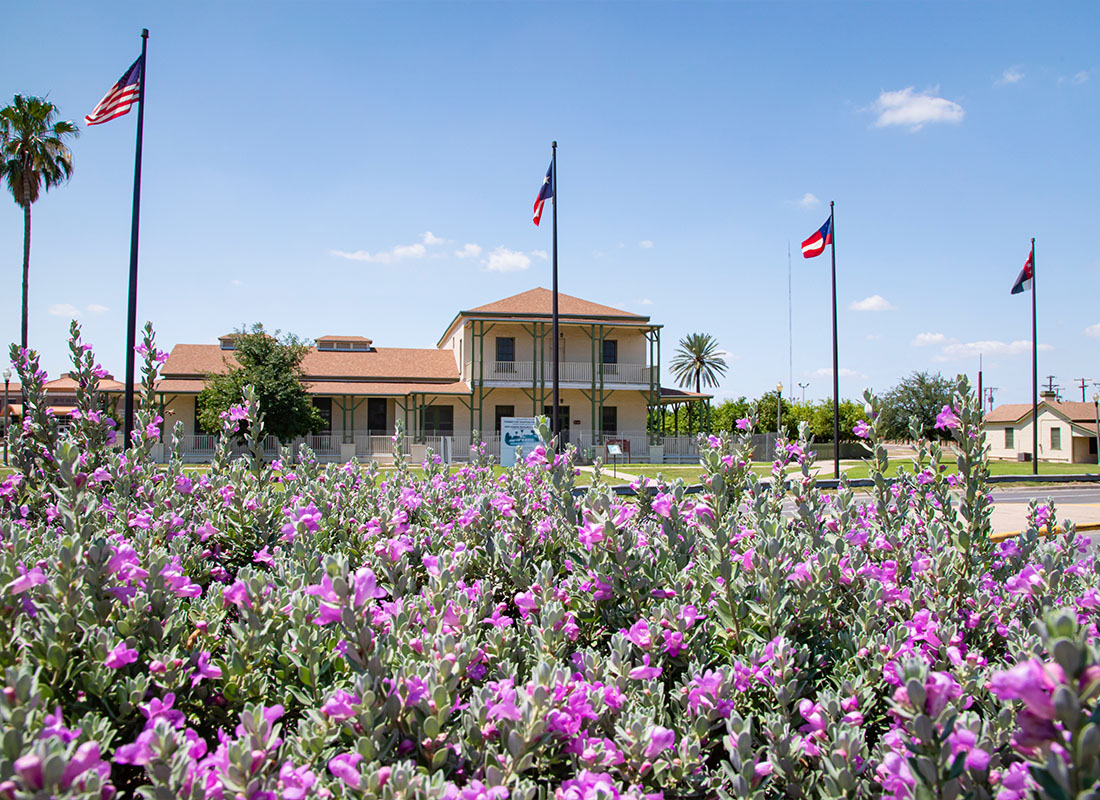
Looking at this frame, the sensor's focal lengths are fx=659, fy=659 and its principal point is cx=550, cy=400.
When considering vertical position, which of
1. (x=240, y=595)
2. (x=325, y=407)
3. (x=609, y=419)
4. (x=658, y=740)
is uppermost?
(x=325, y=407)

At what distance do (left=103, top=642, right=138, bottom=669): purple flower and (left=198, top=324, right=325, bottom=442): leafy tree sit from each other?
23.5m

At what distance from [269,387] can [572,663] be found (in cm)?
2482

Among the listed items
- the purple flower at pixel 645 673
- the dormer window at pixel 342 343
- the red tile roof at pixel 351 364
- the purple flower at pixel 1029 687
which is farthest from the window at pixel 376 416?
the purple flower at pixel 1029 687

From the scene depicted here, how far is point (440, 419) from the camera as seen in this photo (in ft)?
104

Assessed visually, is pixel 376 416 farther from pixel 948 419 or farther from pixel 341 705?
pixel 341 705

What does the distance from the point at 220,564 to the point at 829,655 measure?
2930 millimetres

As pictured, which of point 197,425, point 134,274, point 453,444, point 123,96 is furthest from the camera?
point 197,425

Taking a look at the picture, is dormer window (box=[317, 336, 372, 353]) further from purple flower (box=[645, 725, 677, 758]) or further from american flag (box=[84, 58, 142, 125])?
purple flower (box=[645, 725, 677, 758])

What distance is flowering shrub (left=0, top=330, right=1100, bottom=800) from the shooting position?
4.61ft

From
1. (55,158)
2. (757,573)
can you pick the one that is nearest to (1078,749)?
(757,573)

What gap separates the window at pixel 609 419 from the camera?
32.8 metres

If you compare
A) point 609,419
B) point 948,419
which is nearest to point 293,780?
point 948,419

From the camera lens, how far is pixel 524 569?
2867 mm

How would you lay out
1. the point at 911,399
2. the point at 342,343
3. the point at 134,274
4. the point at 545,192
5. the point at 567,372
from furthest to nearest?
the point at 911,399, the point at 342,343, the point at 567,372, the point at 545,192, the point at 134,274
